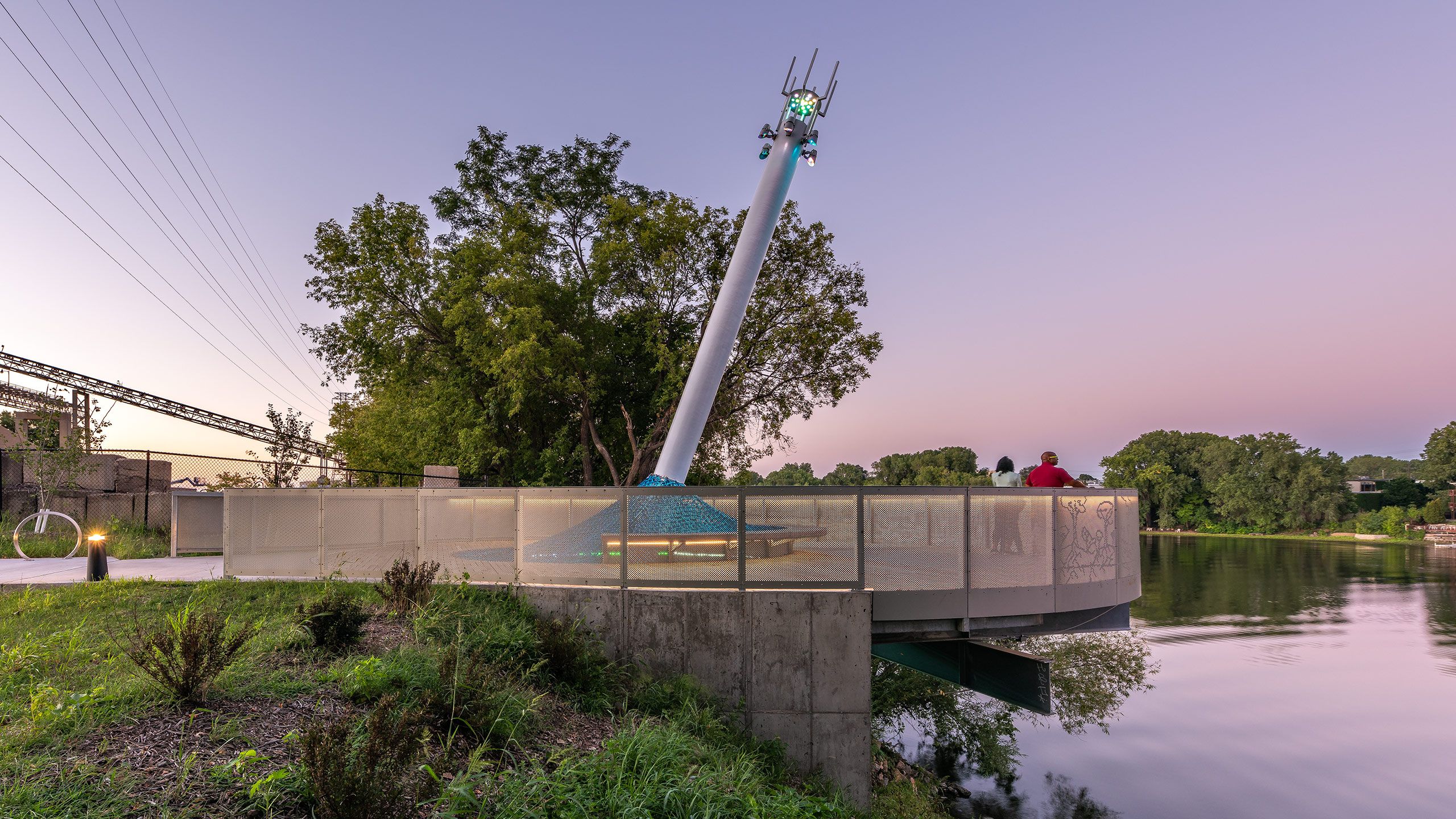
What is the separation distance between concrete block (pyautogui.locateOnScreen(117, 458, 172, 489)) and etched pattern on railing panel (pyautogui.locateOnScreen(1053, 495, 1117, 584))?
20784 millimetres

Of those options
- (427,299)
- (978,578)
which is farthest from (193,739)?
(427,299)

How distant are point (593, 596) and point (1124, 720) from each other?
23.5 metres

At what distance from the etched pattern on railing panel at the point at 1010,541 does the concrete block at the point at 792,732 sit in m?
2.66

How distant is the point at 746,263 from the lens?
18.5 meters

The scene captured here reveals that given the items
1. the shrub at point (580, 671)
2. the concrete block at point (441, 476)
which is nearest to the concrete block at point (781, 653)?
the shrub at point (580, 671)

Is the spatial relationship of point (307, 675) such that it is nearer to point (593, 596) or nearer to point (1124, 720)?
point (593, 596)

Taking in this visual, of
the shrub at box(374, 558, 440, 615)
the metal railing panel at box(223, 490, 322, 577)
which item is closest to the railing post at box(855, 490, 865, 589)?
the shrub at box(374, 558, 440, 615)

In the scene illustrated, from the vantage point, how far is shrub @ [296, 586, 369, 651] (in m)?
7.25

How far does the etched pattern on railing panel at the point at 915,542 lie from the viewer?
8.99 m

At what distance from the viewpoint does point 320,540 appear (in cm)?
1116

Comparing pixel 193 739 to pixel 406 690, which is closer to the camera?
pixel 193 739

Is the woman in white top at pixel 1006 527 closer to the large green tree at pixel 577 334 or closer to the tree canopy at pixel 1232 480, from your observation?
the large green tree at pixel 577 334

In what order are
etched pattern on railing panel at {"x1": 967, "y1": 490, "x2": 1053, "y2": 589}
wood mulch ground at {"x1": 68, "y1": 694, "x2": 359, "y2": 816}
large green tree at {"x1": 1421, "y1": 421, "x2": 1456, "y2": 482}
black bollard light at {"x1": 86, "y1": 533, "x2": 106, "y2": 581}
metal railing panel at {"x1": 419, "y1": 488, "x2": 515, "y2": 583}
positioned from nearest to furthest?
wood mulch ground at {"x1": 68, "y1": 694, "x2": 359, "y2": 816} < etched pattern on railing panel at {"x1": 967, "y1": 490, "x2": 1053, "y2": 589} < metal railing panel at {"x1": 419, "y1": 488, "x2": 515, "y2": 583} < black bollard light at {"x1": 86, "y1": 533, "x2": 106, "y2": 581} < large green tree at {"x1": 1421, "y1": 421, "x2": 1456, "y2": 482}

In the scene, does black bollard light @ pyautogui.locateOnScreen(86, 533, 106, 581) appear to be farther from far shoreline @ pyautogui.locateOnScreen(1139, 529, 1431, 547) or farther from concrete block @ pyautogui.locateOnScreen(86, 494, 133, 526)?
far shoreline @ pyautogui.locateOnScreen(1139, 529, 1431, 547)
